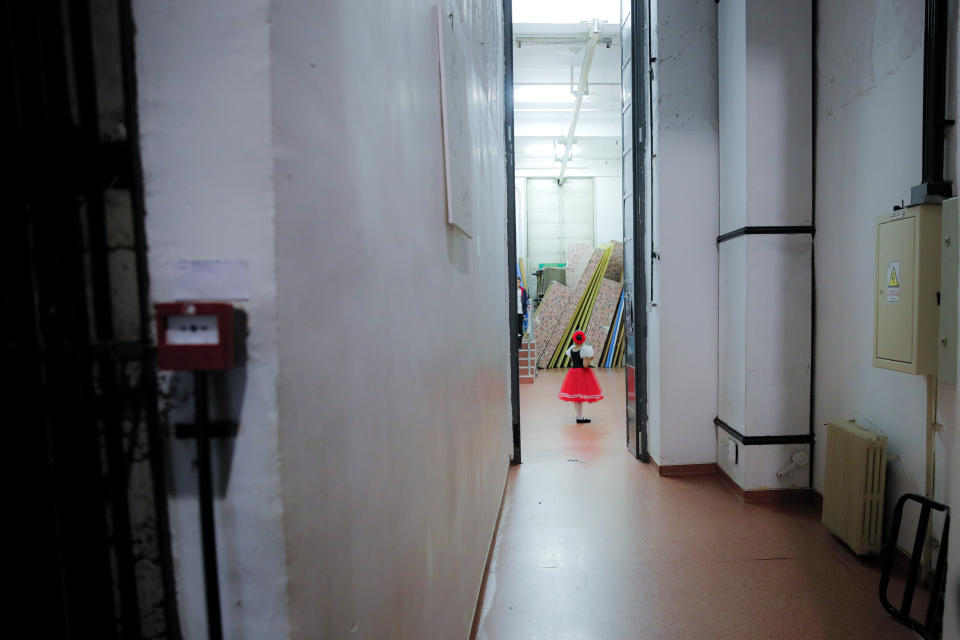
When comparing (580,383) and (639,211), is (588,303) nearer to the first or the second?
(580,383)

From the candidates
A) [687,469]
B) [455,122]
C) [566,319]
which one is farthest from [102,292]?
Answer: [566,319]

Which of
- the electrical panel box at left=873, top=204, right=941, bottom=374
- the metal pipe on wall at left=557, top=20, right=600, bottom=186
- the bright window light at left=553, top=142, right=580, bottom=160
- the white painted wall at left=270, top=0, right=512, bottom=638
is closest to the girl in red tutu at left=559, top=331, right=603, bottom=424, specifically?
the electrical panel box at left=873, top=204, right=941, bottom=374

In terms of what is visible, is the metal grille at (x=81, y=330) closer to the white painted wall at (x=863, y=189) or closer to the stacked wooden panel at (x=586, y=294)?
the white painted wall at (x=863, y=189)

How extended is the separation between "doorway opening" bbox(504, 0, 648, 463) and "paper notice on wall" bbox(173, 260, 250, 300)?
3.57 m

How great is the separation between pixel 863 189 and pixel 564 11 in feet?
15.5

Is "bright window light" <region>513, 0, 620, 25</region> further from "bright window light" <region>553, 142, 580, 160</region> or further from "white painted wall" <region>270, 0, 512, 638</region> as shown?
"white painted wall" <region>270, 0, 512, 638</region>

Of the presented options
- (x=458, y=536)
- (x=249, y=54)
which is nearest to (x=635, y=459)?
(x=458, y=536)

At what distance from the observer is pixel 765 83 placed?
10.0 ft

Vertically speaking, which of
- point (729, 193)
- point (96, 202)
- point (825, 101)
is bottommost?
point (96, 202)

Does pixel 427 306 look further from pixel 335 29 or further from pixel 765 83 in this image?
pixel 765 83

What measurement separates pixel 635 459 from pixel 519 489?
1.13 m

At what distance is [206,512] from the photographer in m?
0.57

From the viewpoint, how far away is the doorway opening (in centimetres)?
401

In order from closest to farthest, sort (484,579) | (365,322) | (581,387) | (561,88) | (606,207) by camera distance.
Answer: (365,322), (484,579), (581,387), (561,88), (606,207)
